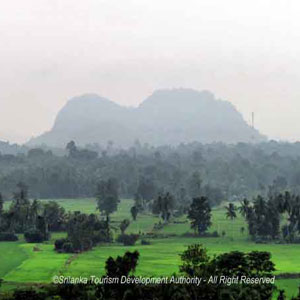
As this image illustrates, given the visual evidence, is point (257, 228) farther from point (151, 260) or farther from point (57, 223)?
point (57, 223)

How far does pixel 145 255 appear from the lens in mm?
87938

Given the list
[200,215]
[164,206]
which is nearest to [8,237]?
[164,206]

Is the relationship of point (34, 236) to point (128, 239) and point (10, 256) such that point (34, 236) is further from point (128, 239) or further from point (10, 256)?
point (128, 239)

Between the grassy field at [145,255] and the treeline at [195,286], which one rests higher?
the treeline at [195,286]

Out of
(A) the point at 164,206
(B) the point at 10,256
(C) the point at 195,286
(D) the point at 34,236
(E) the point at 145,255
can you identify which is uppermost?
(A) the point at 164,206

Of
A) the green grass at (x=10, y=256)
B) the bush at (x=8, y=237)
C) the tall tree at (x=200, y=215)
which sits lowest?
the green grass at (x=10, y=256)

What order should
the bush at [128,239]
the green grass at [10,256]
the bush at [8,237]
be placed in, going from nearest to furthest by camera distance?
the green grass at [10,256] < the bush at [128,239] < the bush at [8,237]

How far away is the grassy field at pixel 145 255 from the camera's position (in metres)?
71.7

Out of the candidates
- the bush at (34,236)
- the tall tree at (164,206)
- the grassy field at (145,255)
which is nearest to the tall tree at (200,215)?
the grassy field at (145,255)

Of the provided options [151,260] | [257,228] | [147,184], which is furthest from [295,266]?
[147,184]

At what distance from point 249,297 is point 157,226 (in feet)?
261

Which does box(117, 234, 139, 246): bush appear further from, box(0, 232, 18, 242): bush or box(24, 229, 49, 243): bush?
box(0, 232, 18, 242): bush

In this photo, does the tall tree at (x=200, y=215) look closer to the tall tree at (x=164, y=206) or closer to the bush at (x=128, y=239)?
the tall tree at (x=164, y=206)

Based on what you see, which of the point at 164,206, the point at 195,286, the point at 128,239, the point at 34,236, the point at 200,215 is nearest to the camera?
the point at 195,286
